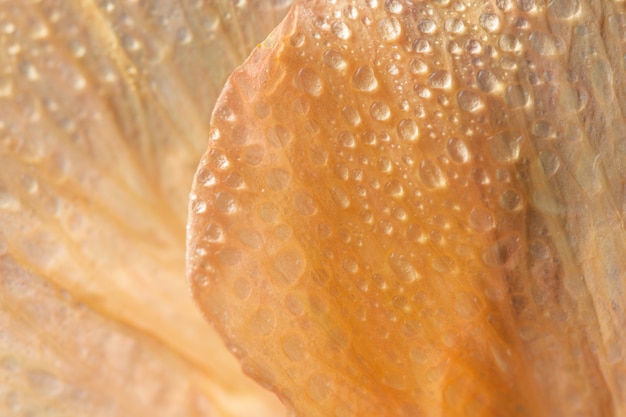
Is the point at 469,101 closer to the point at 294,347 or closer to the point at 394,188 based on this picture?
the point at 394,188

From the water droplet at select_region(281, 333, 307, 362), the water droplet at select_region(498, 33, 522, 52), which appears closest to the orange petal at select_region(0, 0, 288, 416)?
the water droplet at select_region(281, 333, 307, 362)

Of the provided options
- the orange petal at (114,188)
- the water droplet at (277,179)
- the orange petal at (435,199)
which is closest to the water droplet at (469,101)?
the orange petal at (435,199)

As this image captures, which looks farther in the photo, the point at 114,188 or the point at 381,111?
the point at 114,188

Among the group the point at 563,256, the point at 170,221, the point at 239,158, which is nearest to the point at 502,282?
the point at 563,256

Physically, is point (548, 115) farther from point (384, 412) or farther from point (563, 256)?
point (384, 412)

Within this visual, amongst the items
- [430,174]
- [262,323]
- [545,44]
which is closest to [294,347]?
[262,323]

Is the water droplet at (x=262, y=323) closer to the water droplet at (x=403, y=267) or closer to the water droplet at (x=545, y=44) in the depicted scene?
the water droplet at (x=403, y=267)
